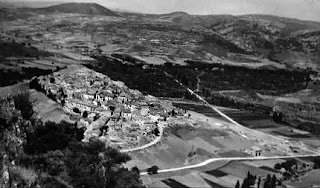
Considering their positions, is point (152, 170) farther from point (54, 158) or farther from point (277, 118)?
point (277, 118)

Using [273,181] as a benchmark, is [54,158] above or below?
above

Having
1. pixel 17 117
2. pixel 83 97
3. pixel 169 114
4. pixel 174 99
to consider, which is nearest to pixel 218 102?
pixel 174 99

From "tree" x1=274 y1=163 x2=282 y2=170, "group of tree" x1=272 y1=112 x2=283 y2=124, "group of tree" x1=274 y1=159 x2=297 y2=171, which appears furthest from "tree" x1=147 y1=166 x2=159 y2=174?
"group of tree" x1=272 y1=112 x2=283 y2=124

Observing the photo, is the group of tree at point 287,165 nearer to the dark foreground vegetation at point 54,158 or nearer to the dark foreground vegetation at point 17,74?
the dark foreground vegetation at point 54,158

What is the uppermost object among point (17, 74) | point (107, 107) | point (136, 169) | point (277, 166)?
point (17, 74)

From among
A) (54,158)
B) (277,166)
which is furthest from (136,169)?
(277,166)

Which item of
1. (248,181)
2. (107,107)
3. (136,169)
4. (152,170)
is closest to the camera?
(136,169)
